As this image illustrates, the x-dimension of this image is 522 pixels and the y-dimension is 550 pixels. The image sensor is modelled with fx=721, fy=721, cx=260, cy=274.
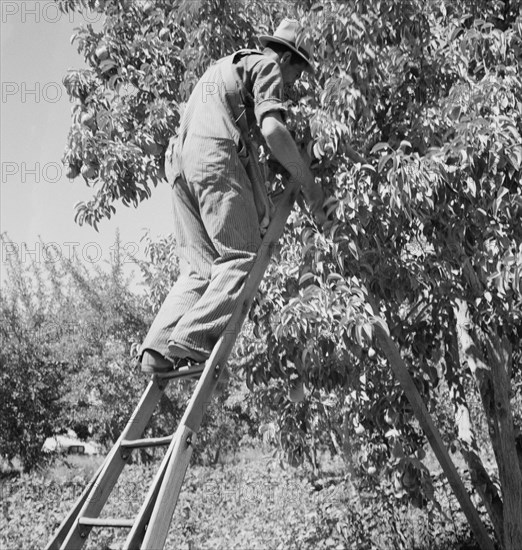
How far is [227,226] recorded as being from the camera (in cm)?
274

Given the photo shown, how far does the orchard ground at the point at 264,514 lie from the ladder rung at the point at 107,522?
389cm

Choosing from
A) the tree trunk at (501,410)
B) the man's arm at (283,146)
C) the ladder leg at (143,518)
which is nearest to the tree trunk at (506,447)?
the tree trunk at (501,410)

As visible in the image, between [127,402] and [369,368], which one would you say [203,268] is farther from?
[127,402]

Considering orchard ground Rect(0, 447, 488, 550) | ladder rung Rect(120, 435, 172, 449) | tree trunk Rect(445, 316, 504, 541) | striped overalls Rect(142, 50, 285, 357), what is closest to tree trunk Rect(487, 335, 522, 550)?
tree trunk Rect(445, 316, 504, 541)

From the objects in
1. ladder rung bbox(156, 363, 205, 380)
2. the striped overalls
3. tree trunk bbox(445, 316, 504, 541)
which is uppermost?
the striped overalls

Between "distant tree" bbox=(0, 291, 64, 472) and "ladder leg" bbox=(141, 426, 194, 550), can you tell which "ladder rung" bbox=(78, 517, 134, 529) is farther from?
"distant tree" bbox=(0, 291, 64, 472)

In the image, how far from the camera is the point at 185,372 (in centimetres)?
259

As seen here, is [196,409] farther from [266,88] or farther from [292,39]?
[292,39]

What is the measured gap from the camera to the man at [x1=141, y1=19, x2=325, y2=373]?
2.61 metres

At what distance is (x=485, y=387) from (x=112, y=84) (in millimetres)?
3659

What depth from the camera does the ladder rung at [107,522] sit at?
7.10 ft

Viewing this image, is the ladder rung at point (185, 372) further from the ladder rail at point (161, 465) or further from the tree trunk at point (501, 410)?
the tree trunk at point (501, 410)

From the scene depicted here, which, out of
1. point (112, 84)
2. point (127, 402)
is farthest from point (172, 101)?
point (127, 402)

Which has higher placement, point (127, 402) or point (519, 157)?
point (519, 157)
